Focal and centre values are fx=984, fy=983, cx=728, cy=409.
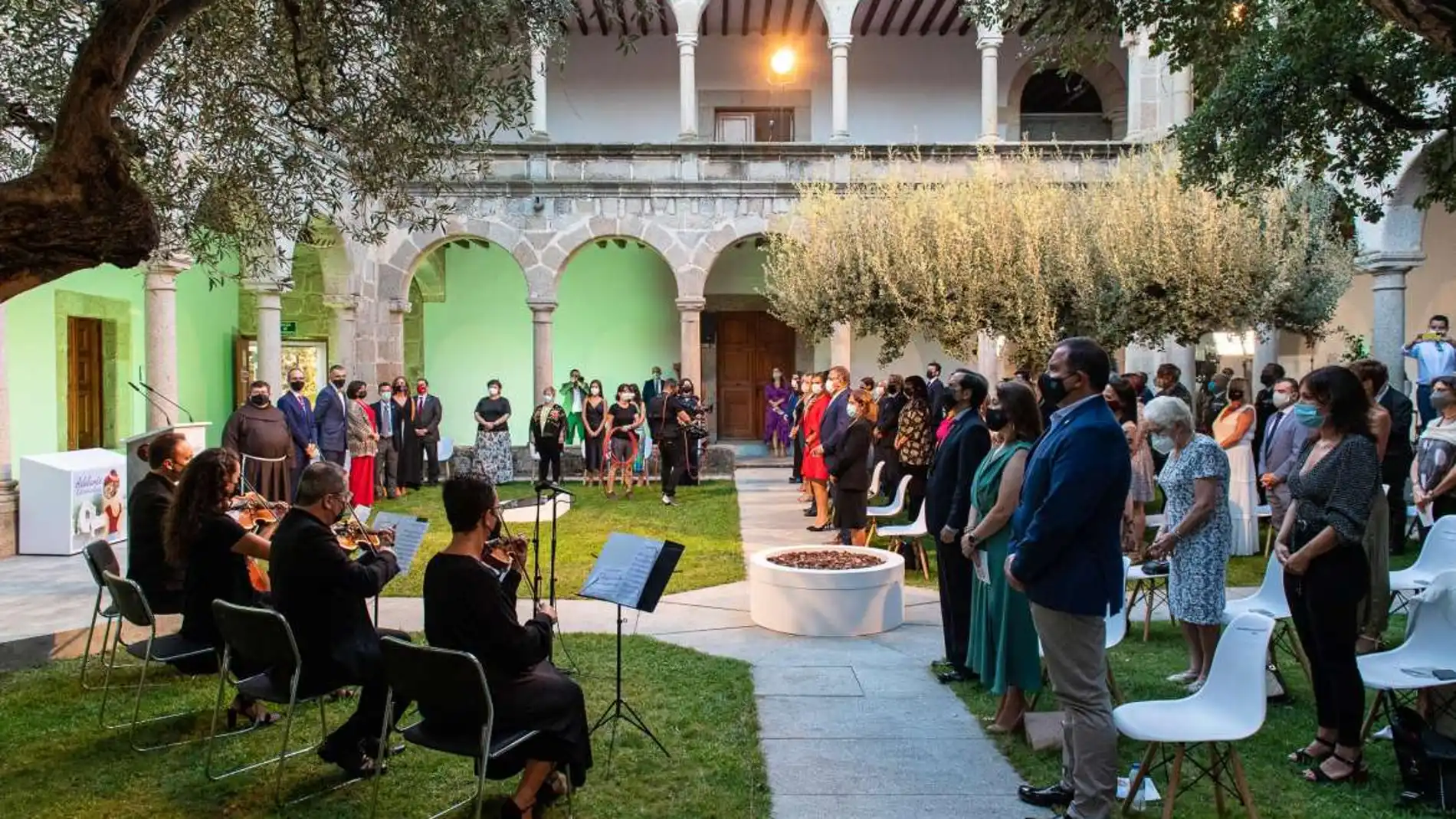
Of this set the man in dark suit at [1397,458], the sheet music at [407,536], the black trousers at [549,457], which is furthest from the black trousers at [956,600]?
the black trousers at [549,457]

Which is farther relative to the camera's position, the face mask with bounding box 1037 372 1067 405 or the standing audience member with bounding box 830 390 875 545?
the standing audience member with bounding box 830 390 875 545

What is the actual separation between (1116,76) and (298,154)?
18014 millimetres

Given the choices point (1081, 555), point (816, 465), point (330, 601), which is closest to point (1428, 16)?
point (1081, 555)

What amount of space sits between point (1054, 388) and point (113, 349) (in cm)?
1418

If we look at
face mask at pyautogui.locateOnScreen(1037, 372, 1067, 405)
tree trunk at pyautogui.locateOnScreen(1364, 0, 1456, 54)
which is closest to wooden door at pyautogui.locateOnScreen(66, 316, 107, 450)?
face mask at pyautogui.locateOnScreen(1037, 372, 1067, 405)

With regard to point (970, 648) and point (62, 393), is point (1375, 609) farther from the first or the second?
point (62, 393)

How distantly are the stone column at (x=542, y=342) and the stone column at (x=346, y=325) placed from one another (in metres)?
2.75

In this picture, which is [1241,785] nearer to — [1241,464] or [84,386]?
[1241,464]

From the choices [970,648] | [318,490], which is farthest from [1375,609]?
[318,490]

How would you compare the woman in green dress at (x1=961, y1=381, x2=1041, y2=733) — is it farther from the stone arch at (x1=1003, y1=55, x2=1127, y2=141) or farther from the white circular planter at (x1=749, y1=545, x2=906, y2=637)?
the stone arch at (x1=1003, y1=55, x2=1127, y2=141)

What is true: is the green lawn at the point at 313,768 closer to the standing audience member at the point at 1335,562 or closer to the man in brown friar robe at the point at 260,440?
the standing audience member at the point at 1335,562

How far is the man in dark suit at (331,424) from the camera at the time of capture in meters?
11.6

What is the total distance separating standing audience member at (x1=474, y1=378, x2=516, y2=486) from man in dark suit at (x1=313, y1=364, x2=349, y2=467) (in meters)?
3.05

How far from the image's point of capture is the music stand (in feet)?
13.8
